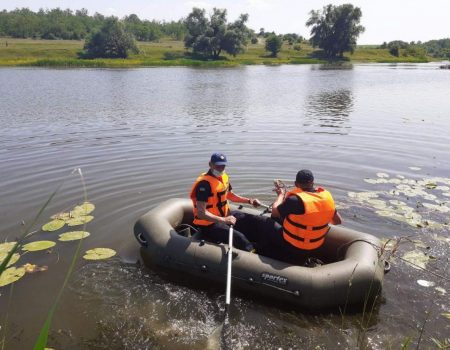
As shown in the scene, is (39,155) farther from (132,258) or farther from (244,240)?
(244,240)

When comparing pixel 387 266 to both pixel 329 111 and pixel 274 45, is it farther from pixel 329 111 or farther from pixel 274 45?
pixel 274 45

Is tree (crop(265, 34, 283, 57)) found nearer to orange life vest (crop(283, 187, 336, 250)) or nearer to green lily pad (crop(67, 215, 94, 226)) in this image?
green lily pad (crop(67, 215, 94, 226))

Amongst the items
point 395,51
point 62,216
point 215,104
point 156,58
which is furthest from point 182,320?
point 395,51

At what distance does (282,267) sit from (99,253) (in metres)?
2.98

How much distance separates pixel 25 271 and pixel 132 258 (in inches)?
59.4

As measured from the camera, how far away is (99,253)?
21.0ft

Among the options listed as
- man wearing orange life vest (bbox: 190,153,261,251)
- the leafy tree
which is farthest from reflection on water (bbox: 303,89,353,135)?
the leafy tree

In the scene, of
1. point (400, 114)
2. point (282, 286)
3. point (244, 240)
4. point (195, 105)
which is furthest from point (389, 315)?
point (195, 105)

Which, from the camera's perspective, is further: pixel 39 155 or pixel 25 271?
pixel 39 155

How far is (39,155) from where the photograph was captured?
11570 millimetres

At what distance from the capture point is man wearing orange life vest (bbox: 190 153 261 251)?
229 inches

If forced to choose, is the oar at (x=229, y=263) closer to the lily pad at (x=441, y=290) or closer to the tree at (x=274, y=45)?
the lily pad at (x=441, y=290)

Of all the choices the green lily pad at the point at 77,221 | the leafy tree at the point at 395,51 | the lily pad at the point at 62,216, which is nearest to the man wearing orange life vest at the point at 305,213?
the green lily pad at the point at 77,221

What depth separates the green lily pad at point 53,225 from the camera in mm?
7070
